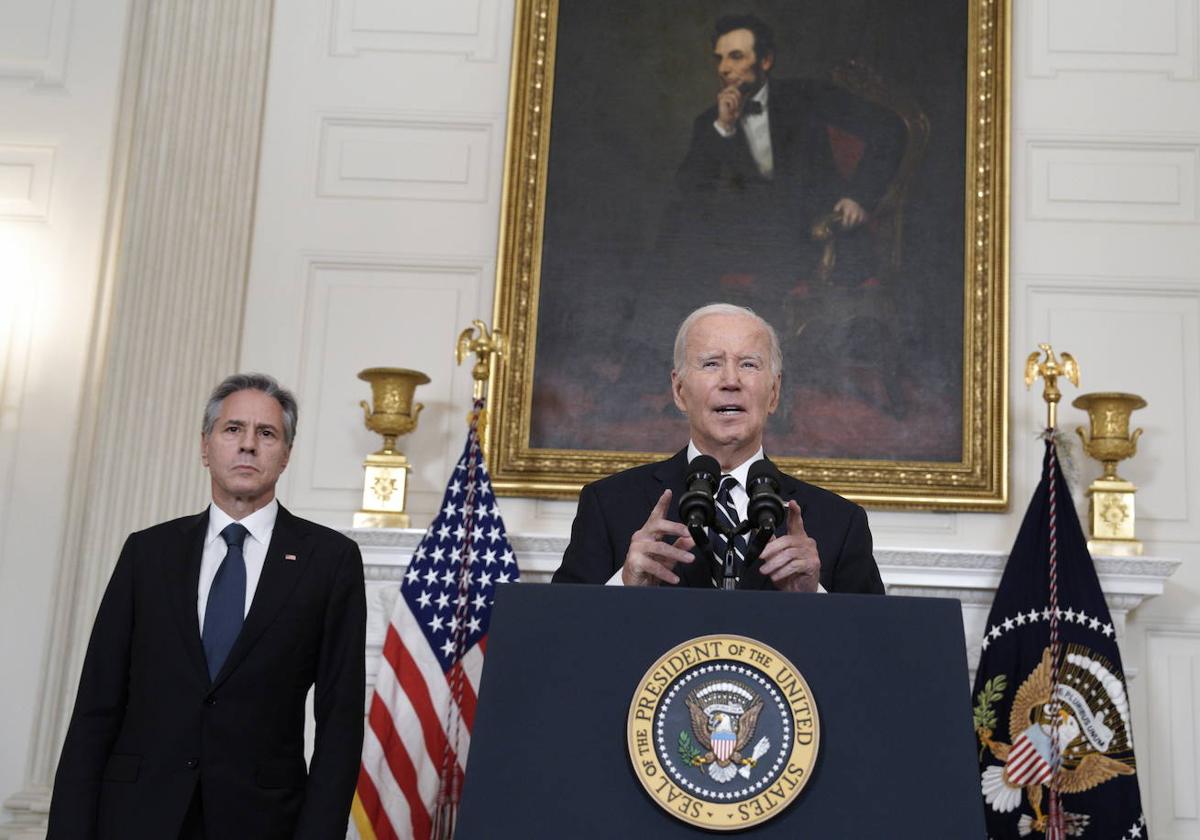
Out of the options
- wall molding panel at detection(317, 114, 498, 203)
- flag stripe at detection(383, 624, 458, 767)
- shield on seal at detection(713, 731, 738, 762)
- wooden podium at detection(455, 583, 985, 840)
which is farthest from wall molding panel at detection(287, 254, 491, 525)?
shield on seal at detection(713, 731, 738, 762)

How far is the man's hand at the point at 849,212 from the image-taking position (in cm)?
550

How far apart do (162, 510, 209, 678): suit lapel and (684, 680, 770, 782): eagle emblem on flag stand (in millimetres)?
1528

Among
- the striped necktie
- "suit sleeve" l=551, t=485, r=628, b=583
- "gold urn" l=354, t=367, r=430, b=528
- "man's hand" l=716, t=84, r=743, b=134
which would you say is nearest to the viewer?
the striped necktie

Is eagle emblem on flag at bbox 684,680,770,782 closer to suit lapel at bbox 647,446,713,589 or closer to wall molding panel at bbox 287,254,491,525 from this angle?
suit lapel at bbox 647,446,713,589

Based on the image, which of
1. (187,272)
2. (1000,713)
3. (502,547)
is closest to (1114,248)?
(1000,713)

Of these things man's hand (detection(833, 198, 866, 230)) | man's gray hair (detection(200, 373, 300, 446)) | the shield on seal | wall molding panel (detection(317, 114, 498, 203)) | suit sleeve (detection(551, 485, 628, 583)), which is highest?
wall molding panel (detection(317, 114, 498, 203))

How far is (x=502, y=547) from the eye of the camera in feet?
15.8

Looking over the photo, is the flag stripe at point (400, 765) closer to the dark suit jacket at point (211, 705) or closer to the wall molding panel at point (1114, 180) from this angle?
the dark suit jacket at point (211, 705)

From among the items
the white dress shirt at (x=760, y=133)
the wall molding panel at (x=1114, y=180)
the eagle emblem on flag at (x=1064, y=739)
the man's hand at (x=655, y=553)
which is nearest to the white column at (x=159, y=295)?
the white dress shirt at (x=760, y=133)

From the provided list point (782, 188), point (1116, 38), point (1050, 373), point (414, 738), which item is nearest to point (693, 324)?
point (414, 738)

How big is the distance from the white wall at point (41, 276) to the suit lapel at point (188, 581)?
8.71 ft

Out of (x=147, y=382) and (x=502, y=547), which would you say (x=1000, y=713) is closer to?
(x=502, y=547)

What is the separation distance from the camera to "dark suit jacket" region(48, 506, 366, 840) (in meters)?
2.71

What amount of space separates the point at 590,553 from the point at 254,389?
1.12 meters
